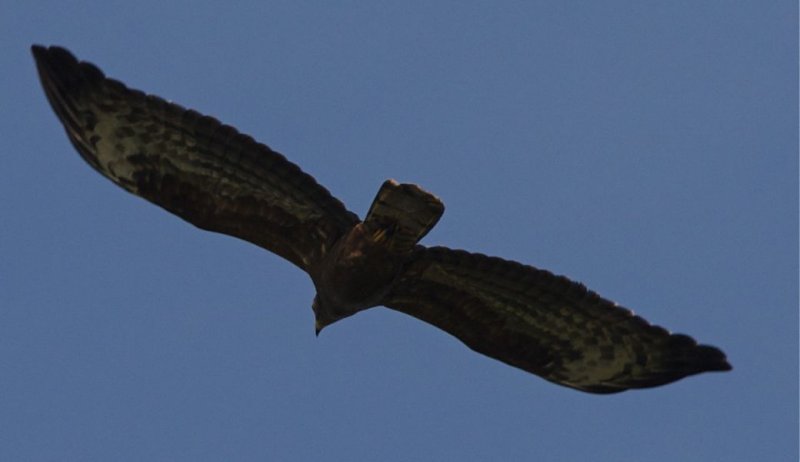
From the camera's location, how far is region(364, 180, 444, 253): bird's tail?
1323 cm

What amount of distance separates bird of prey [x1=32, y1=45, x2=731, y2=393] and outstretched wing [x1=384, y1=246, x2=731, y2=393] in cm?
1

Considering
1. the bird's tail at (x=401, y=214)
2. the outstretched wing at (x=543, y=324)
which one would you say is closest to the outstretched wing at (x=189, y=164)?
the bird's tail at (x=401, y=214)

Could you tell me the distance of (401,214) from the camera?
13398 millimetres

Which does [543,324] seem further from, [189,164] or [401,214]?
[189,164]

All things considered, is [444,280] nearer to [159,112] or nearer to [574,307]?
[574,307]

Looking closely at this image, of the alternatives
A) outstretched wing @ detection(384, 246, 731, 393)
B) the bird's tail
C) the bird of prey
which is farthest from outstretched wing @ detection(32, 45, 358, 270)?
outstretched wing @ detection(384, 246, 731, 393)

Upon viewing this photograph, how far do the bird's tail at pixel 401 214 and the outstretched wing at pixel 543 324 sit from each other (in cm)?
40

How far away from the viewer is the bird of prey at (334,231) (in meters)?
13.6

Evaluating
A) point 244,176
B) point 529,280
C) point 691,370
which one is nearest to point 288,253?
point 244,176

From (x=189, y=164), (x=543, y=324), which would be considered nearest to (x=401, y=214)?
(x=189, y=164)

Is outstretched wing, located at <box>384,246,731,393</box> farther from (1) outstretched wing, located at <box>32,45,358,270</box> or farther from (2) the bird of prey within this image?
(1) outstretched wing, located at <box>32,45,358,270</box>

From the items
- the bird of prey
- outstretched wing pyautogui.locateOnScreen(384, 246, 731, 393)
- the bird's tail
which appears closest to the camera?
the bird's tail

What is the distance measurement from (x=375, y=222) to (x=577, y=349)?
239 centimetres

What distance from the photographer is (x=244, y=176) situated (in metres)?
13.7
